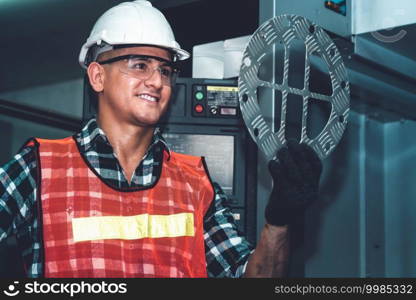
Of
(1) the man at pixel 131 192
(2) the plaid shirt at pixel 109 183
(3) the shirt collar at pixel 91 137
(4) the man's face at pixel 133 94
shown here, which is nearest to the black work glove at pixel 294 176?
(1) the man at pixel 131 192

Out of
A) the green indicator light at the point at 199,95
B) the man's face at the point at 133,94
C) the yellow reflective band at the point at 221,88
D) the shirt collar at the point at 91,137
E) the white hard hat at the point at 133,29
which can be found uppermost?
the white hard hat at the point at 133,29

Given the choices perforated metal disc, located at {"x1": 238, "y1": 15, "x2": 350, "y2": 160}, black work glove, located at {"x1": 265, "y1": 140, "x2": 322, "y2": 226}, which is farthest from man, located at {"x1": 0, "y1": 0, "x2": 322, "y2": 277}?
perforated metal disc, located at {"x1": 238, "y1": 15, "x2": 350, "y2": 160}

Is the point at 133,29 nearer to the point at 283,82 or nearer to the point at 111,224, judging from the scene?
the point at 283,82

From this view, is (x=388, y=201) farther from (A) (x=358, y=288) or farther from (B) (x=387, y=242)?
(A) (x=358, y=288)

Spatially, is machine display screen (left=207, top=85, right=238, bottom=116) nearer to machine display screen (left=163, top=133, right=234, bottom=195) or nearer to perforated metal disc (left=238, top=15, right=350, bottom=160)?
machine display screen (left=163, top=133, right=234, bottom=195)

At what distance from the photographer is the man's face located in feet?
5.70

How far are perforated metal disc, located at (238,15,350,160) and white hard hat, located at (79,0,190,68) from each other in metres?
0.36

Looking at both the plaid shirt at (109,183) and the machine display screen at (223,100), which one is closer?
the plaid shirt at (109,183)

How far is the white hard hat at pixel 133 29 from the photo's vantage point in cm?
180

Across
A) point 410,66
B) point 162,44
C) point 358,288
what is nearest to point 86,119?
point 162,44

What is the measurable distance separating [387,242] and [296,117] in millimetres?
1138

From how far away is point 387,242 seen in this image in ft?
9.17

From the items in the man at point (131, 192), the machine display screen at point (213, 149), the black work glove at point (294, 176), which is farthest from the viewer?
the machine display screen at point (213, 149)

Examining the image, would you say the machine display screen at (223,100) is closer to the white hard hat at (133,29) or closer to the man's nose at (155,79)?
the white hard hat at (133,29)
